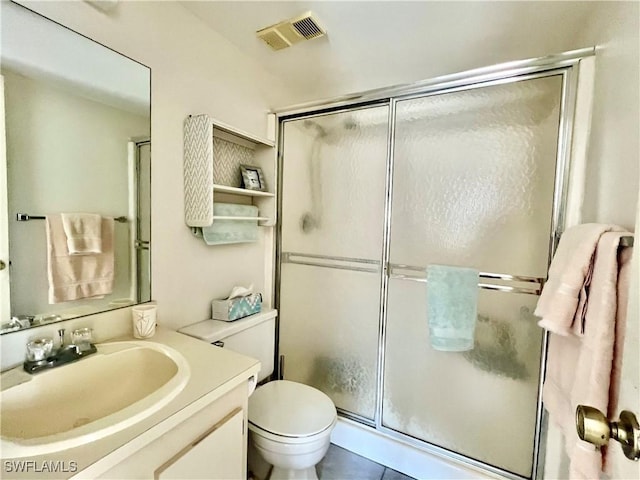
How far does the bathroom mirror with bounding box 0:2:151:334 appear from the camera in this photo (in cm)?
94

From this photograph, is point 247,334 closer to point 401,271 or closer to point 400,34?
point 401,271

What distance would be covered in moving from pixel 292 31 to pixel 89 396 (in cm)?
178

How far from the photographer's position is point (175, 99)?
1393 mm

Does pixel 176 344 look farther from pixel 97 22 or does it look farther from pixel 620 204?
pixel 620 204

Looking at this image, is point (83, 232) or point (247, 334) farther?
point (247, 334)

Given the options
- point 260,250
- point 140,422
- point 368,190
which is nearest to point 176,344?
point 140,422

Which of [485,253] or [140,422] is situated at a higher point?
[485,253]

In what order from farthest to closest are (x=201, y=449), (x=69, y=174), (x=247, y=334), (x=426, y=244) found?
(x=247, y=334)
(x=426, y=244)
(x=69, y=174)
(x=201, y=449)

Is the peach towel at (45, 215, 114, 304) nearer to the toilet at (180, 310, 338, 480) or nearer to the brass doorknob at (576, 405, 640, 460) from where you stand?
the toilet at (180, 310, 338, 480)

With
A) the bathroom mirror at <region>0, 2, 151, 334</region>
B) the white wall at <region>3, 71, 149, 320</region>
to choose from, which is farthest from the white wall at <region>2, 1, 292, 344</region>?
the white wall at <region>3, 71, 149, 320</region>

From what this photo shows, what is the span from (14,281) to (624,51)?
6.92ft

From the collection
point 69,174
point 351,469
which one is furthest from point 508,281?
point 69,174

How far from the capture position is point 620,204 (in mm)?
909

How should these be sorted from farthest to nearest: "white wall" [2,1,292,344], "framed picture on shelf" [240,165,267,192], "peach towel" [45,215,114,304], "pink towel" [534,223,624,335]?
"framed picture on shelf" [240,165,267,192]
"white wall" [2,1,292,344]
"peach towel" [45,215,114,304]
"pink towel" [534,223,624,335]
